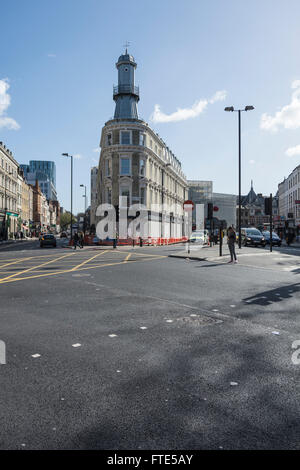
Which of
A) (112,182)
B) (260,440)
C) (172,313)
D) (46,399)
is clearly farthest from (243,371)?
(112,182)

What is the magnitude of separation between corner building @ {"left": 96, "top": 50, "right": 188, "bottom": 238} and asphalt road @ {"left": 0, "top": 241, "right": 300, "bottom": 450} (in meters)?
34.8

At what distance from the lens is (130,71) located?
49594 mm

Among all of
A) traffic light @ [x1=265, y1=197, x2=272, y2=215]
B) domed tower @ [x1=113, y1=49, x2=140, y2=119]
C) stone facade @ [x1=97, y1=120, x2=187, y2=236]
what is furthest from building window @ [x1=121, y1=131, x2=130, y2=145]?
traffic light @ [x1=265, y1=197, x2=272, y2=215]

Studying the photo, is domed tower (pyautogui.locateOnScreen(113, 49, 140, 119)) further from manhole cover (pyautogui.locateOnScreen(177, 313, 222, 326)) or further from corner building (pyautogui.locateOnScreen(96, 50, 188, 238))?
manhole cover (pyautogui.locateOnScreen(177, 313, 222, 326))

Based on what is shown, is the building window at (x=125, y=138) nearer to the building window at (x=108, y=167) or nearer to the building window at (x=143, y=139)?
the building window at (x=143, y=139)

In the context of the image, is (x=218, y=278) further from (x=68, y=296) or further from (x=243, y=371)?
(x=243, y=371)

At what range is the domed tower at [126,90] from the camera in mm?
48781

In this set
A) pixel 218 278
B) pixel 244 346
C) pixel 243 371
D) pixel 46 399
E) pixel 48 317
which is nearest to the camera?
pixel 46 399

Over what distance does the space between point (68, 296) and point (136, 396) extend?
17.0 feet

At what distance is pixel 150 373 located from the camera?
12.0 feet

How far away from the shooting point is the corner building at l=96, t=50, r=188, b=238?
146ft

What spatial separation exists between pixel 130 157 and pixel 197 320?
40.8 metres

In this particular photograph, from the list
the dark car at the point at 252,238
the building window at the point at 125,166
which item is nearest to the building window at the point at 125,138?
the building window at the point at 125,166
